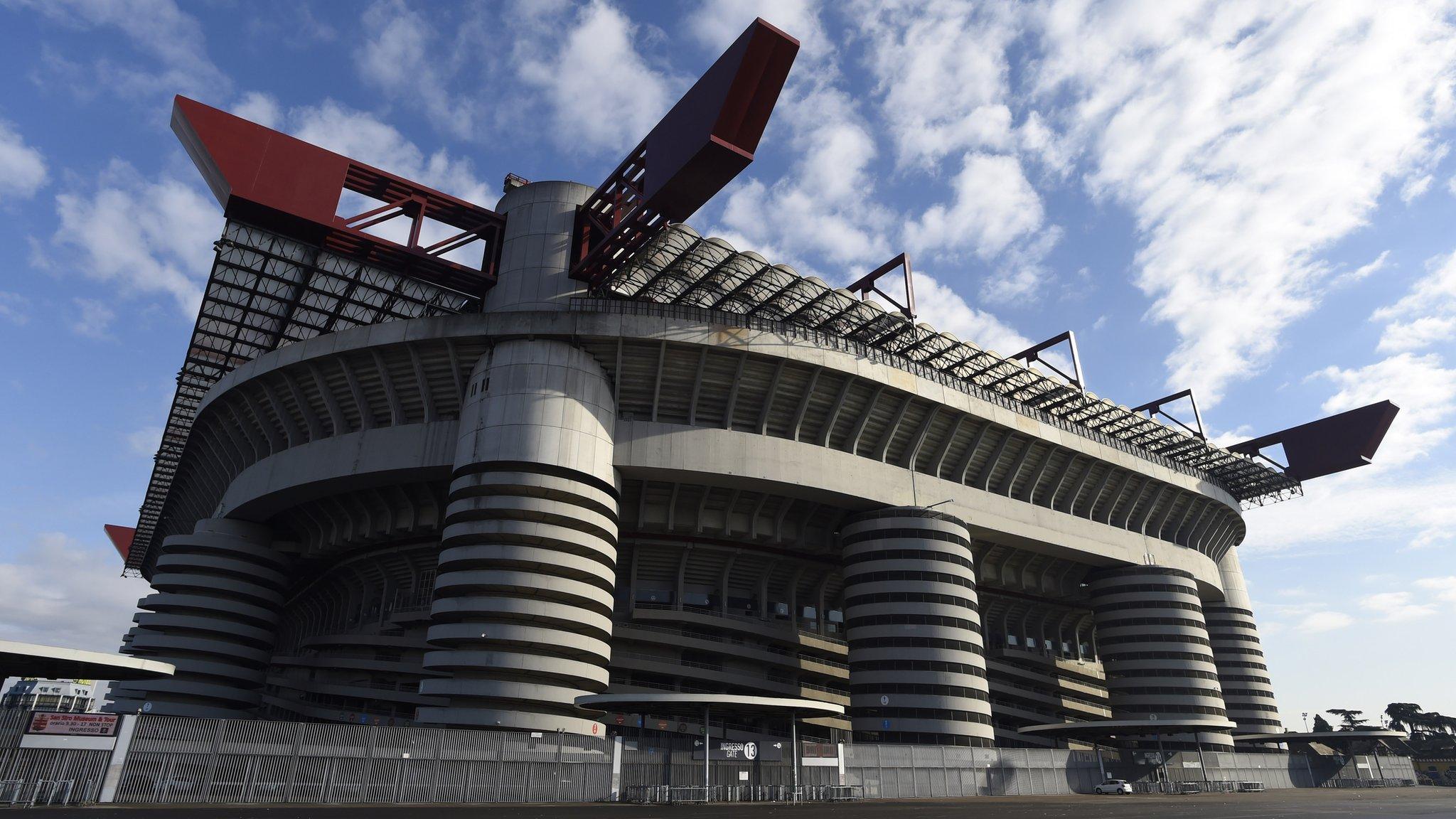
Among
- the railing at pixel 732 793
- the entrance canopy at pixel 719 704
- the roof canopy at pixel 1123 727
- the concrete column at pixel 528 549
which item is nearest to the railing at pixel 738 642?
the concrete column at pixel 528 549

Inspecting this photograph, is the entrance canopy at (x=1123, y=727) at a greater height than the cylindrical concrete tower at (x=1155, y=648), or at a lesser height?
A: lesser

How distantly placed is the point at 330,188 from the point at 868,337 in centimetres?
3405

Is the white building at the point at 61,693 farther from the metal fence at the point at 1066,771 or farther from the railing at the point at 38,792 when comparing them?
the metal fence at the point at 1066,771

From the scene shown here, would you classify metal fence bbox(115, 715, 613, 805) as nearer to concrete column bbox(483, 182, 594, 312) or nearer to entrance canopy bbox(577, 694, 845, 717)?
entrance canopy bbox(577, 694, 845, 717)

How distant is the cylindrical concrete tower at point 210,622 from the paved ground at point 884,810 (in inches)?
1207

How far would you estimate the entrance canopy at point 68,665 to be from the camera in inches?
985

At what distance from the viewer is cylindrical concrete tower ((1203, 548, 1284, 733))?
8150cm

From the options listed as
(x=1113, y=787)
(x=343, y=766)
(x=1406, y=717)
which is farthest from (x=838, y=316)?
(x=1406, y=717)

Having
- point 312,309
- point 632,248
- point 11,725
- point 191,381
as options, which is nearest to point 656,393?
point 632,248

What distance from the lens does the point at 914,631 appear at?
2045 inches

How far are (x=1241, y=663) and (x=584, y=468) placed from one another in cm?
7305

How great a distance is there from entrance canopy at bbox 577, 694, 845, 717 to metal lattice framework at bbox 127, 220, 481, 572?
94.0 feet

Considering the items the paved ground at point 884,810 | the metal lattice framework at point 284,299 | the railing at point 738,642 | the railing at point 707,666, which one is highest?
the metal lattice framework at point 284,299

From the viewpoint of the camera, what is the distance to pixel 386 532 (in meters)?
54.2
